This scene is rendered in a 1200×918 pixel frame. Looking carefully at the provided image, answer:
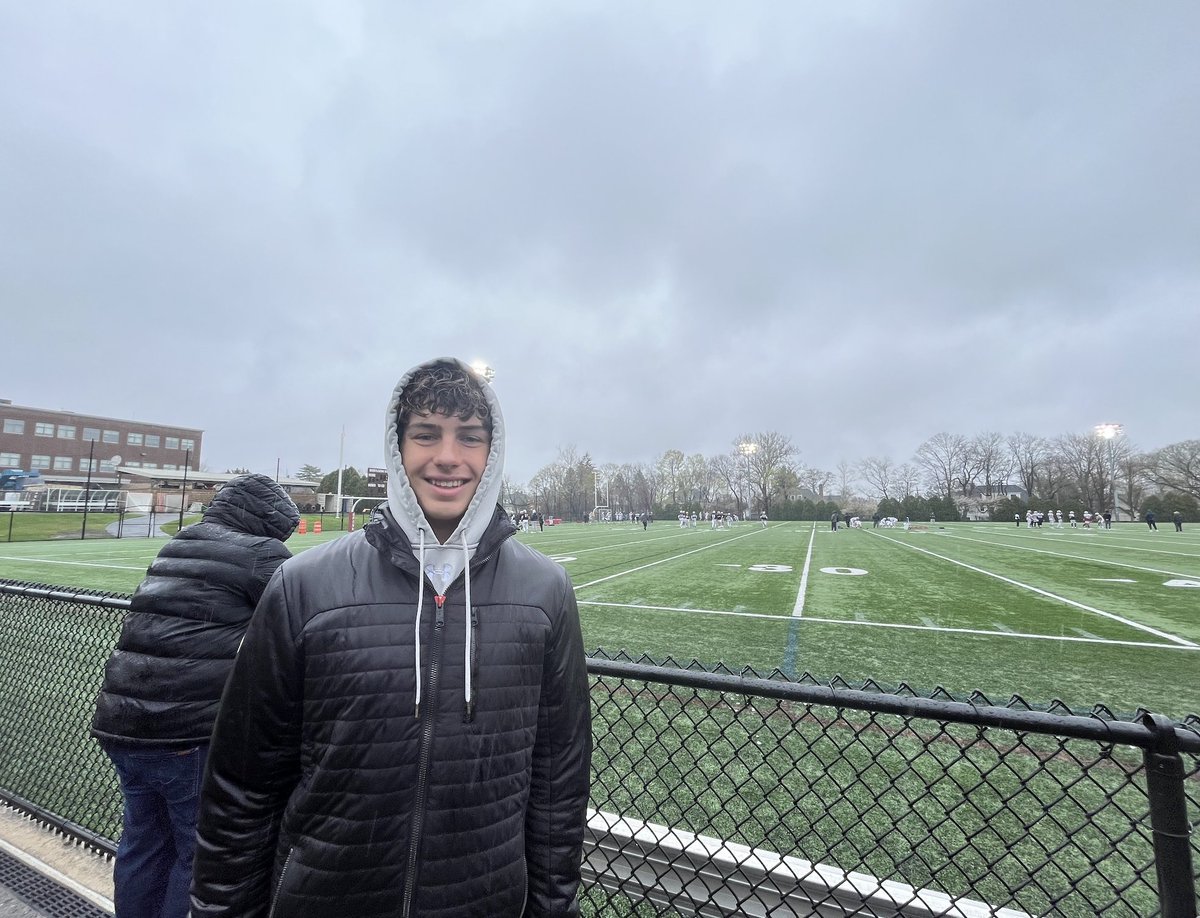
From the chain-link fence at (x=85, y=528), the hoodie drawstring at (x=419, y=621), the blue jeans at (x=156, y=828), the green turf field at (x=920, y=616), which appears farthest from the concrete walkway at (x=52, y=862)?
the chain-link fence at (x=85, y=528)

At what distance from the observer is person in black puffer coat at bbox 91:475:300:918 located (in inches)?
77.3

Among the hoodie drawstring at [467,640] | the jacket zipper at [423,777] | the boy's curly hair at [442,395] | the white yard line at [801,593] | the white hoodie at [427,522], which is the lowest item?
the white yard line at [801,593]

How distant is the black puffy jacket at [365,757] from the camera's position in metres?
1.22

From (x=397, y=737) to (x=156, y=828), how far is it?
1670mm

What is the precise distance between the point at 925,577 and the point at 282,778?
16.0 meters

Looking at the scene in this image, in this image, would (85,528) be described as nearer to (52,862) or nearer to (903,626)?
(52,862)

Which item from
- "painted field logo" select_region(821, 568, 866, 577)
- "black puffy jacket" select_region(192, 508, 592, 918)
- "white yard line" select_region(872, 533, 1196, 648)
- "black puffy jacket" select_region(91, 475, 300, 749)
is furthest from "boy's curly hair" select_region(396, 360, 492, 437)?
"painted field logo" select_region(821, 568, 866, 577)

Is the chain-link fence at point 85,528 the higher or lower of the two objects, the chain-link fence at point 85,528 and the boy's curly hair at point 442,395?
the lower

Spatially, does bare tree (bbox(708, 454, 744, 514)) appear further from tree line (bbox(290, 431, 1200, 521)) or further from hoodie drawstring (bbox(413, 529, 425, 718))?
hoodie drawstring (bbox(413, 529, 425, 718))

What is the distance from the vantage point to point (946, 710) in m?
1.52

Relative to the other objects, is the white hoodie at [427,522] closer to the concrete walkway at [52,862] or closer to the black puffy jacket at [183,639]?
the black puffy jacket at [183,639]

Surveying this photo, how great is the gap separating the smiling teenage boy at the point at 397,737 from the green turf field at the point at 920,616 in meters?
5.36

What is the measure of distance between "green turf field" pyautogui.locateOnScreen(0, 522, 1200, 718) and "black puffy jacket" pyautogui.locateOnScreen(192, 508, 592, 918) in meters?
5.41

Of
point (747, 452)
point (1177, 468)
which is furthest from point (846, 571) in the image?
→ point (1177, 468)
